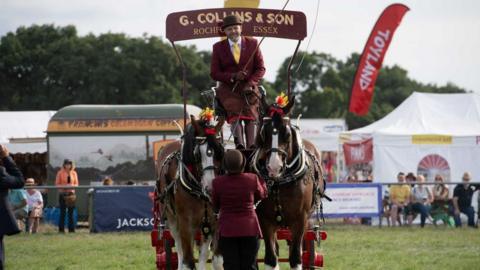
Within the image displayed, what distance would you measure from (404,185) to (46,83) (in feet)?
167

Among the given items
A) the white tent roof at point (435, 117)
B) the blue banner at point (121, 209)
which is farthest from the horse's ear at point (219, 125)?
the white tent roof at point (435, 117)

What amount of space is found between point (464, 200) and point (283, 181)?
14.0m

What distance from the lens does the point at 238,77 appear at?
995cm

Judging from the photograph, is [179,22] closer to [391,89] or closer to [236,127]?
[236,127]

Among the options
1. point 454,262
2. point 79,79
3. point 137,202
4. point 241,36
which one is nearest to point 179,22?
point 241,36

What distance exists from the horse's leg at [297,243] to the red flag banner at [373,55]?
746 inches

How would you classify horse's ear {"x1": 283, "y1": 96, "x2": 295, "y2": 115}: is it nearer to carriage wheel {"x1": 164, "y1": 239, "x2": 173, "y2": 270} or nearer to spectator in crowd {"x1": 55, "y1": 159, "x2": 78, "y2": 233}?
carriage wheel {"x1": 164, "y1": 239, "x2": 173, "y2": 270}

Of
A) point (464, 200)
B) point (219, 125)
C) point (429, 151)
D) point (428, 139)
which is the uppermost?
point (219, 125)

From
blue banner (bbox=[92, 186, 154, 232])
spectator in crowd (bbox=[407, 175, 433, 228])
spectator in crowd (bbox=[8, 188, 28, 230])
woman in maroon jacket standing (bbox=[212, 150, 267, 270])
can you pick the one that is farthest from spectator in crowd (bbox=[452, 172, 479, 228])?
woman in maroon jacket standing (bbox=[212, 150, 267, 270])

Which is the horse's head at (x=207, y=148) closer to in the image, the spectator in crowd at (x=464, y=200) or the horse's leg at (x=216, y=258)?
the horse's leg at (x=216, y=258)

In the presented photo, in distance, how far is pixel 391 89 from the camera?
9269 centimetres

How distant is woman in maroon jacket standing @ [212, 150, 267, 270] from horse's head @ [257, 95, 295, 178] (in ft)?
1.20

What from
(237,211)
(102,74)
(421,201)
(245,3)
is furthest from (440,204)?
(102,74)

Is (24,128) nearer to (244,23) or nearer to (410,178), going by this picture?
(410,178)
